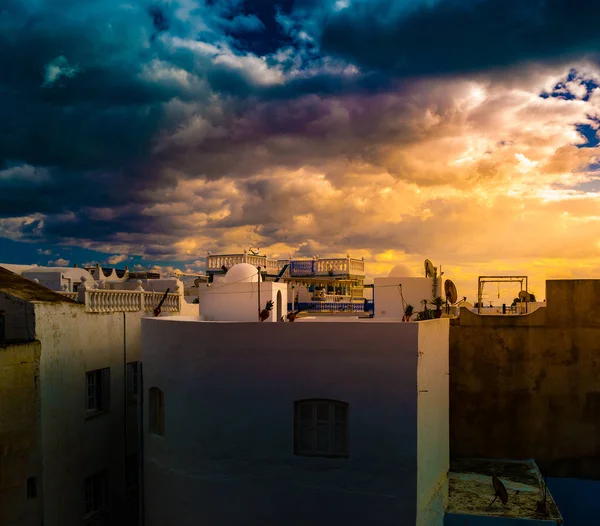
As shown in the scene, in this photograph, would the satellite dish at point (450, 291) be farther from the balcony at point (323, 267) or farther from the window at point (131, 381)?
the balcony at point (323, 267)

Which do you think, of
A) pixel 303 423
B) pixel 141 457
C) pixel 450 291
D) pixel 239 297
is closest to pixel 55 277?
pixel 239 297

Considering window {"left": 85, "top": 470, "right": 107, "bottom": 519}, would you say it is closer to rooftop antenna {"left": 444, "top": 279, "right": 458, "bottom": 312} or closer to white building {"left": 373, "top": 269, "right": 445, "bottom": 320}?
white building {"left": 373, "top": 269, "right": 445, "bottom": 320}

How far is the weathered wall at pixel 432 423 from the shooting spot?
43.0ft

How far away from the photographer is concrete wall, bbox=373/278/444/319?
823 inches

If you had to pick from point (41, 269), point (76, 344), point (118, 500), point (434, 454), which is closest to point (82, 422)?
point (76, 344)

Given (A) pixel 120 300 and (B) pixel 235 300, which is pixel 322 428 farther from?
(A) pixel 120 300

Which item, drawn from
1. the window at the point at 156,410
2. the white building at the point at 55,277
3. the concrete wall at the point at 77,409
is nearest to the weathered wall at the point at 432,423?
the window at the point at 156,410

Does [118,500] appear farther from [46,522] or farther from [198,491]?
[198,491]

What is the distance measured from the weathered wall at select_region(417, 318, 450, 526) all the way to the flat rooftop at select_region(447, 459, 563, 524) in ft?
2.51

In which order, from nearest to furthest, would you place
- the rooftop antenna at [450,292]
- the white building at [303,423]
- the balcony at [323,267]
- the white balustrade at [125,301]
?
1. the white building at [303,423]
2. the white balustrade at [125,301]
3. the rooftop antenna at [450,292]
4. the balcony at [323,267]

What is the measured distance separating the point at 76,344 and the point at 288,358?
8.76m

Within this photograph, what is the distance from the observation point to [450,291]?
2161 centimetres

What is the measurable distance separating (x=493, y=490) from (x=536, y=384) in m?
4.88

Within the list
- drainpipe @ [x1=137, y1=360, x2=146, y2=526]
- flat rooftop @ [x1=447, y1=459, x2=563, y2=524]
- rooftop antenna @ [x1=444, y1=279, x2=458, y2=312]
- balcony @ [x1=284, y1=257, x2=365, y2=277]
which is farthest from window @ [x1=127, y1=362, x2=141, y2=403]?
balcony @ [x1=284, y1=257, x2=365, y2=277]
